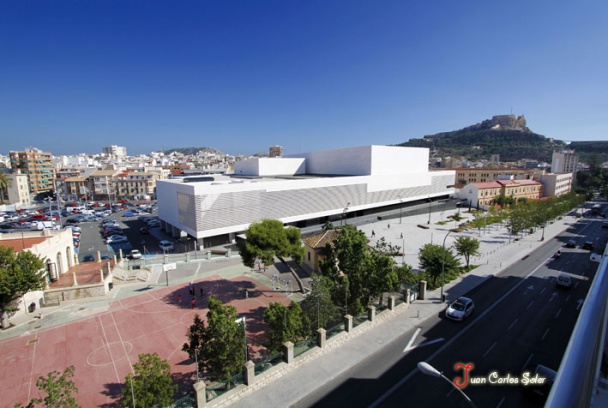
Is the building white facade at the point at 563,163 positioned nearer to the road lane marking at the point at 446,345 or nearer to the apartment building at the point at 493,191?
the apartment building at the point at 493,191

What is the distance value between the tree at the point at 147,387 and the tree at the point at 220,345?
2.08 metres

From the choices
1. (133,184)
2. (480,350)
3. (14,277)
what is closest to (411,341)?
(480,350)

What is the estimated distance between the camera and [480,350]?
17.5 m

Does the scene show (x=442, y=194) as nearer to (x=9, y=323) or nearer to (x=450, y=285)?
(x=450, y=285)

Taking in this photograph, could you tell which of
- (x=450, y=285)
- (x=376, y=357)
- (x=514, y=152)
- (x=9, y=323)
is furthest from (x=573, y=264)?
(x=514, y=152)

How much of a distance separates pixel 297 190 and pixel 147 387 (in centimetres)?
4146

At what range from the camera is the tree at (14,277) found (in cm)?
1956

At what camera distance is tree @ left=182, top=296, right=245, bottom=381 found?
1342cm

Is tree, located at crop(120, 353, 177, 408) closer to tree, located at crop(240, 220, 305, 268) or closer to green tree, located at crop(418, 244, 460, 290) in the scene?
tree, located at crop(240, 220, 305, 268)

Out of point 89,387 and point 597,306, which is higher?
point 597,306

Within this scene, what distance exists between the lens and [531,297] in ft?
80.5

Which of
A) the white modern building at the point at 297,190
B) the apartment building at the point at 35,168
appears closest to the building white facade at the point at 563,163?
the white modern building at the point at 297,190

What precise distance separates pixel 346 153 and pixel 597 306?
223ft

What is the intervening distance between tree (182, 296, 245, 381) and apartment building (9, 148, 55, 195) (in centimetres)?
11435
